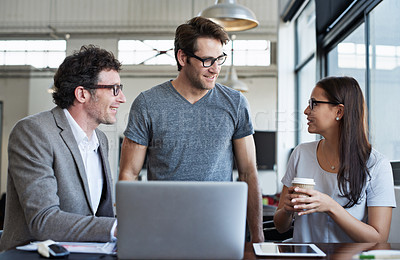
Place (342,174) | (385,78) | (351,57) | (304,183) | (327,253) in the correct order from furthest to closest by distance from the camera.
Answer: (351,57)
(385,78)
(342,174)
(304,183)
(327,253)

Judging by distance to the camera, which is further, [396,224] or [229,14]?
[229,14]

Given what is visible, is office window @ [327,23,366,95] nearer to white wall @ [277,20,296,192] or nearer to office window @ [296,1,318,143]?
office window @ [296,1,318,143]

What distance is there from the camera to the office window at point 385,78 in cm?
322

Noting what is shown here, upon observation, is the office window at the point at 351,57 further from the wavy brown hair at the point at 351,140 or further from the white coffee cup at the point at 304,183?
the white coffee cup at the point at 304,183

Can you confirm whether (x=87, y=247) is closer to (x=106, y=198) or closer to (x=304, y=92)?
(x=106, y=198)

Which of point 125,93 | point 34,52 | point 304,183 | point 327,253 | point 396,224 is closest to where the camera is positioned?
point 327,253

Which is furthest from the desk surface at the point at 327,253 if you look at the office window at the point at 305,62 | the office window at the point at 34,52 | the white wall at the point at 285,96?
the office window at the point at 34,52

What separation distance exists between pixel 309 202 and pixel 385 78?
203 centimetres

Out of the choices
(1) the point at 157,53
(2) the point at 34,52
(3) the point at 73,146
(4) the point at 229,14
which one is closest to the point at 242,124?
(3) the point at 73,146

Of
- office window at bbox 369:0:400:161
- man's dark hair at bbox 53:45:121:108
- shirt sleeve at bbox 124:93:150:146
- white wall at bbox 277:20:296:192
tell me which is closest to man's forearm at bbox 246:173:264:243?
shirt sleeve at bbox 124:93:150:146

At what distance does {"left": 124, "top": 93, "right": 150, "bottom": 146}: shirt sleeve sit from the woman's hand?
850 mm

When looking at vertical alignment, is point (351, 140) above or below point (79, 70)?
below

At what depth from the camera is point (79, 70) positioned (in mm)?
2279

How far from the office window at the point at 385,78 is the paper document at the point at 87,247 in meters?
Result: 2.35
